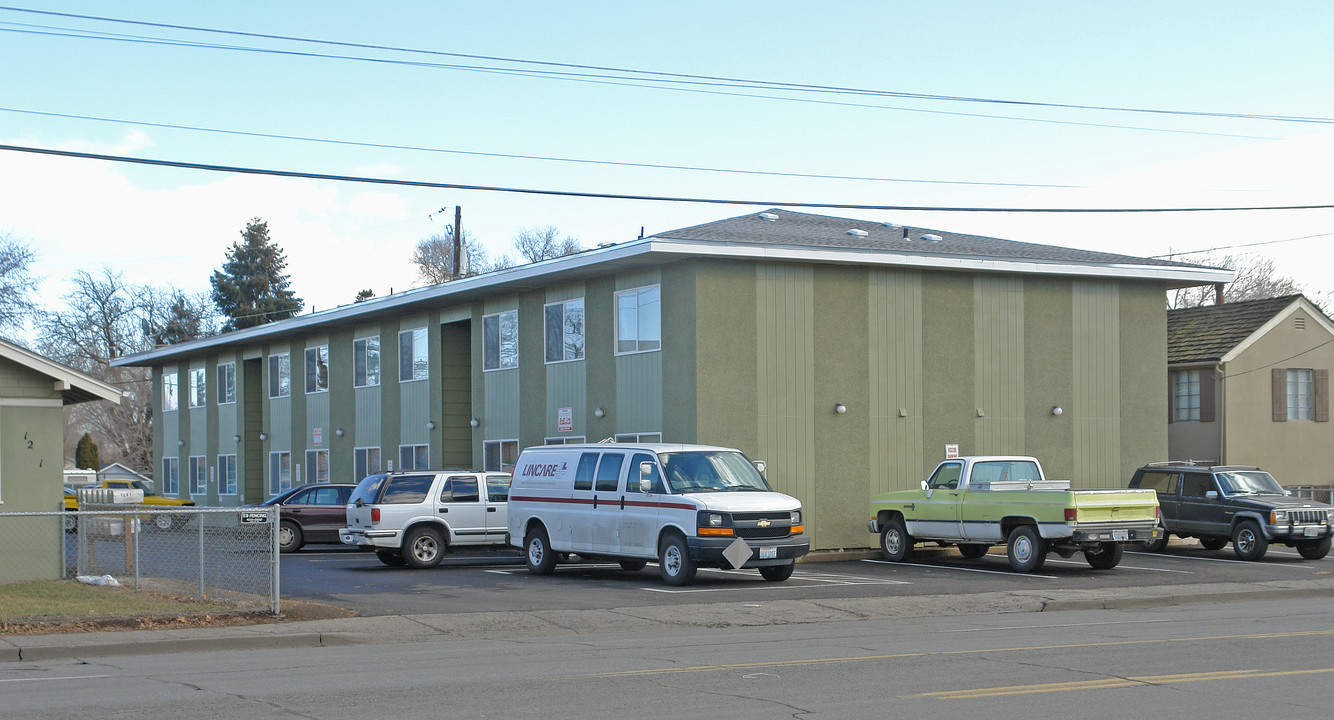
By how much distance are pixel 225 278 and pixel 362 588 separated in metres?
69.7

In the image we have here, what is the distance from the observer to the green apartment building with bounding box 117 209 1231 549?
25.7m

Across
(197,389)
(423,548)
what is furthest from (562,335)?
(197,389)

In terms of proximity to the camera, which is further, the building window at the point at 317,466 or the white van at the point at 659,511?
the building window at the point at 317,466

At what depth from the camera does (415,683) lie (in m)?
10.9

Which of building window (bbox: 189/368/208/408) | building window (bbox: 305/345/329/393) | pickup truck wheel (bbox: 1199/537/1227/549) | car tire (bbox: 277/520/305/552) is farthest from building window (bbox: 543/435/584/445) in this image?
building window (bbox: 189/368/208/408)

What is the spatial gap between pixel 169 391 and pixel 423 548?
1208 inches

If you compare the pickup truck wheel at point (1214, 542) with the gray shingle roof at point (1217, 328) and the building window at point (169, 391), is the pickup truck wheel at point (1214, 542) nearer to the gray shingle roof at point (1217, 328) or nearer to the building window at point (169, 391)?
the gray shingle roof at point (1217, 328)

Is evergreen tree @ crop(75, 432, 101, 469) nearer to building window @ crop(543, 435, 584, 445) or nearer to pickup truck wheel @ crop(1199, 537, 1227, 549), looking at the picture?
building window @ crop(543, 435, 584, 445)

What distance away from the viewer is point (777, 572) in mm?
20859

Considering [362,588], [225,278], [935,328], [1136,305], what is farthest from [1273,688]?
[225,278]

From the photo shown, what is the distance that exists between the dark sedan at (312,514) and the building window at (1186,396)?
2245 cm

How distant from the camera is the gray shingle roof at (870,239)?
2614 cm

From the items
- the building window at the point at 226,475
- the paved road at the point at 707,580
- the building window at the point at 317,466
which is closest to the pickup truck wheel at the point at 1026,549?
the paved road at the point at 707,580

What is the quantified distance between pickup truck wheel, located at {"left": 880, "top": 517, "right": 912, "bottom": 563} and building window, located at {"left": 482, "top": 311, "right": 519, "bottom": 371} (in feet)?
33.4
